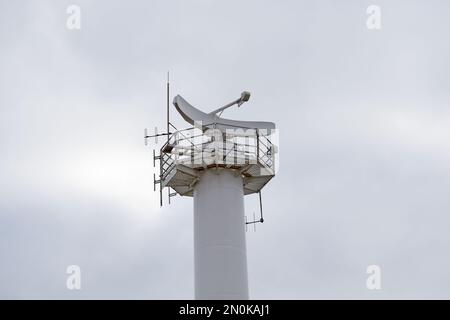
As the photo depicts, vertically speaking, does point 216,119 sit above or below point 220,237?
above

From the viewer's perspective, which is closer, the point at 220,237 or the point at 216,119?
the point at 220,237

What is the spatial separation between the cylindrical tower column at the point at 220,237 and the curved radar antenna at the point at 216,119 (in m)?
2.40

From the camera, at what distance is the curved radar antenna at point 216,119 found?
129ft

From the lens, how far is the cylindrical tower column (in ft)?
119

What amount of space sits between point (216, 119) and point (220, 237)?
6.05 metres

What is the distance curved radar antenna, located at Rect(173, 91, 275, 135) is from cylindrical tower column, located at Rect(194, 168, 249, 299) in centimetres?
240

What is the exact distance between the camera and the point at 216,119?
3988cm
